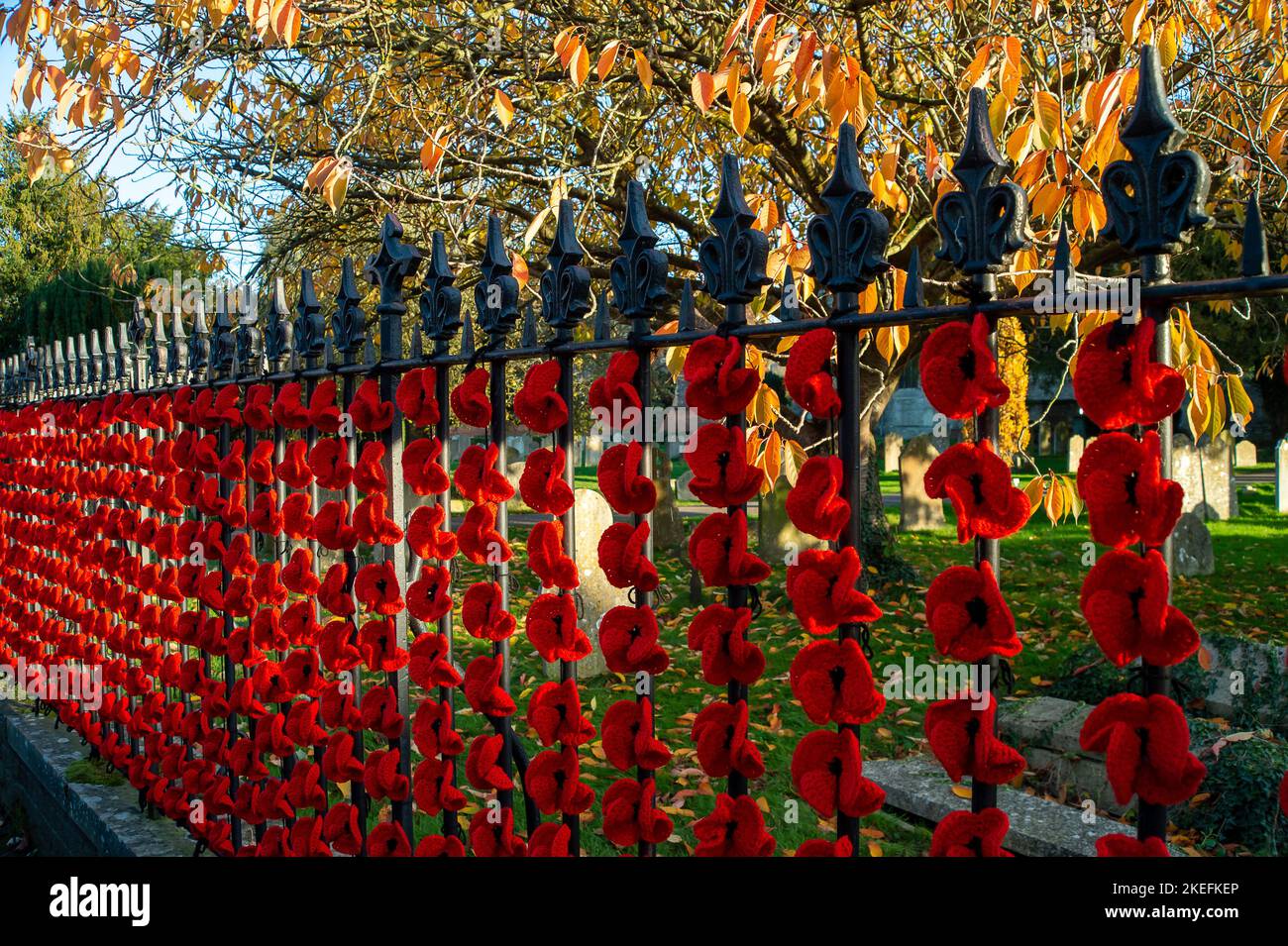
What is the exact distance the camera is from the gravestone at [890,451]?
986 inches

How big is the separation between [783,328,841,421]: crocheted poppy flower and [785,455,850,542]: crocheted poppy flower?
0.10m

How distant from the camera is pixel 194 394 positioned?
149 inches

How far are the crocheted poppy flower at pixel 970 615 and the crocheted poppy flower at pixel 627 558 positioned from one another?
0.64m

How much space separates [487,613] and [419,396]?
62 centimetres

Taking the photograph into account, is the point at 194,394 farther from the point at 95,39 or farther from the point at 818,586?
the point at 818,586

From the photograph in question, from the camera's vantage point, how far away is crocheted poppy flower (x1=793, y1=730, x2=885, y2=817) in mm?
1815

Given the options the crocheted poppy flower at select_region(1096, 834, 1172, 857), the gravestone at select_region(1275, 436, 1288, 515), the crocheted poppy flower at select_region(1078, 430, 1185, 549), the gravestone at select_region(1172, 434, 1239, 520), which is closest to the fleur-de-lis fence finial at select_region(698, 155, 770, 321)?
the crocheted poppy flower at select_region(1078, 430, 1185, 549)

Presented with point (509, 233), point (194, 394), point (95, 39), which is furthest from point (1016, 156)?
point (509, 233)

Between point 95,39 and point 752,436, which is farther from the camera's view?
→ point 95,39

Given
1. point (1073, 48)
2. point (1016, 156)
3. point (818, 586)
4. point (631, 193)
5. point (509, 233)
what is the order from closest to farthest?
1. point (818, 586)
2. point (631, 193)
3. point (1016, 156)
4. point (1073, 48)
5. point (509, 233)

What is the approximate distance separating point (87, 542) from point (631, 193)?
3.93 m

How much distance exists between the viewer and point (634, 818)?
7.09 ft

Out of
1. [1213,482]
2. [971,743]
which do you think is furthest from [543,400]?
[1213,482]

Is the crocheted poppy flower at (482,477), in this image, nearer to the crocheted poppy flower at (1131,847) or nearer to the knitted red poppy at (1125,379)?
the knitted red poppy at (1125,379)
